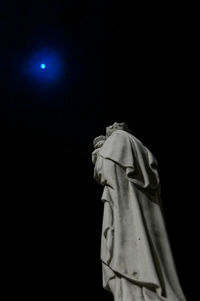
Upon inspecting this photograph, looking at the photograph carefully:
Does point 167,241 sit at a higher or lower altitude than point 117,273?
higher

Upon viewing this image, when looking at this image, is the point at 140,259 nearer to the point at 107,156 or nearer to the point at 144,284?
the point at 144,284

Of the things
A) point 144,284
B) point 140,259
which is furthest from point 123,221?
point 144,284

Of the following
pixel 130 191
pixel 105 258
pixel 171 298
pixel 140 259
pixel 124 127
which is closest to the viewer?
pixel 171 298

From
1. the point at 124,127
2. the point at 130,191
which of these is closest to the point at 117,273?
the point at 130,191

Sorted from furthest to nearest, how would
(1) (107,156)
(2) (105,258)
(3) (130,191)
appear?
(1) (107,156)
(3) (130,191)
(2) (105,258)

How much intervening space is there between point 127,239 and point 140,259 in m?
0.26

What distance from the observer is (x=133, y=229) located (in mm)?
3801

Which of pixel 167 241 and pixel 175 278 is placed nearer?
pixel 175 278

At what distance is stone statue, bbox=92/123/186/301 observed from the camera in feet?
11.2

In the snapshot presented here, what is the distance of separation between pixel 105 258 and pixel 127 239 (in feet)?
0.98

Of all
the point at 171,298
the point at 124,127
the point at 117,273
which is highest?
the point at 124,127

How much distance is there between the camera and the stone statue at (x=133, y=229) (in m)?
3.40

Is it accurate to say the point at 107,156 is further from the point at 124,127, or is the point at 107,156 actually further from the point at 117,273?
the point at 117,273

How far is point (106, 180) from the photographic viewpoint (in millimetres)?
4285
